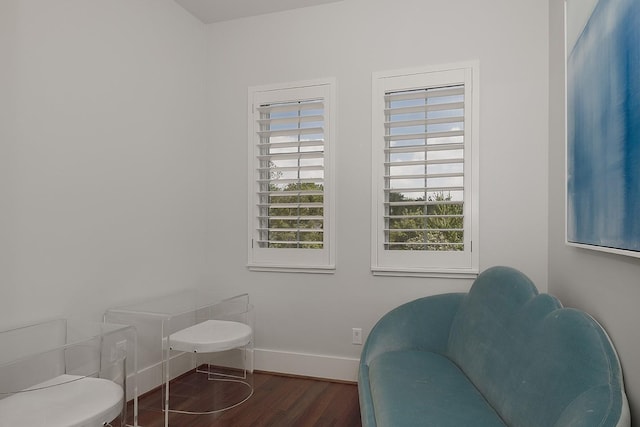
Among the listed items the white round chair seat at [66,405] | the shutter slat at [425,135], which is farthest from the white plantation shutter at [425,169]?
the white round chair seat at [66,405]

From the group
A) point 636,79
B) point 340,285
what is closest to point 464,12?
point 636,79

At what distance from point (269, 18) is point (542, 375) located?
300cm

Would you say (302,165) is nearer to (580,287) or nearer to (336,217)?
(336,217)

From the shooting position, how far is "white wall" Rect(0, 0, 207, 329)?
201 cm

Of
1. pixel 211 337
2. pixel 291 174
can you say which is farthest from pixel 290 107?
pixel 211 337

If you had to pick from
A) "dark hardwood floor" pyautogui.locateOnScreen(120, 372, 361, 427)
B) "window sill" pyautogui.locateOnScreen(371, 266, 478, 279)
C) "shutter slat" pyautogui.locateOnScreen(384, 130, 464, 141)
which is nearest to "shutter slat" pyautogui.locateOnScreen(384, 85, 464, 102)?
"shutter slat" pyautogui.locateOnScreen(384, 130, 464, 141)

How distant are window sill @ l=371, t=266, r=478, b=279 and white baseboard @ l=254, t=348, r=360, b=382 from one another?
66cm

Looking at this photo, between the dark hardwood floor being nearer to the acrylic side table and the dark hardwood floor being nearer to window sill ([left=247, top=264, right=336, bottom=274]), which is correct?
the acrylic side table

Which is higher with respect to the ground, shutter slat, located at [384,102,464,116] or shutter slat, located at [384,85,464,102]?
shutter slat, located at [384,85,464,102]

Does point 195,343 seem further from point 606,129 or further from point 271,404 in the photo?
point 606,129

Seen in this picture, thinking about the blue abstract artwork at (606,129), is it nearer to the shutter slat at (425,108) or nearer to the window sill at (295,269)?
the shutter slat at (425,108)

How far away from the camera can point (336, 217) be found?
120 inches

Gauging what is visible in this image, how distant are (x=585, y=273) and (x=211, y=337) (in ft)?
6.55

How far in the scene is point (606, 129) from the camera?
144cm
